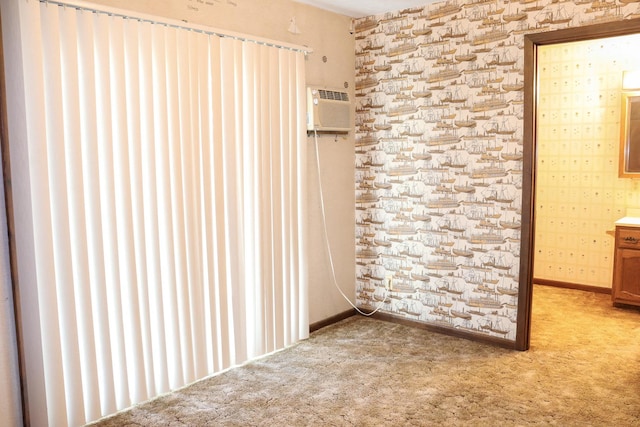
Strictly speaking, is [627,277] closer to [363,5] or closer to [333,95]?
[333,95]

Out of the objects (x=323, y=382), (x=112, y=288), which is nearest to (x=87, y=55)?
(x=112, y=288)

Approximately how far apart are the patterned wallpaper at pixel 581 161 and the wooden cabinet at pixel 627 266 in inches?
21.8

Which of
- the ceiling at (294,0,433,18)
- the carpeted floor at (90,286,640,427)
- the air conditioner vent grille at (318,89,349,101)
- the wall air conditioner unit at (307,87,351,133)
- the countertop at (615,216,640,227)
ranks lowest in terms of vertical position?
the carpeted floor at (90,286,640,427)

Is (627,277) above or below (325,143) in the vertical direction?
below

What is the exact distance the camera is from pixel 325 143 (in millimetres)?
4051

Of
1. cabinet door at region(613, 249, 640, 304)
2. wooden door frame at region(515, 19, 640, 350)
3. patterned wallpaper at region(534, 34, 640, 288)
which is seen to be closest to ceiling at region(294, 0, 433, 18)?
wooden door frame at region(515, 19, 640, 350)

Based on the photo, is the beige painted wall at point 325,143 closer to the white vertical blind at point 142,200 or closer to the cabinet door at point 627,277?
the white vertical blind at point 142,200

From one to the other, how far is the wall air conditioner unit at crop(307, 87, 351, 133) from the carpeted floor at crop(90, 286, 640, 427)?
1569 mm

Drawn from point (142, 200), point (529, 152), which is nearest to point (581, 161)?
point (529, 152)

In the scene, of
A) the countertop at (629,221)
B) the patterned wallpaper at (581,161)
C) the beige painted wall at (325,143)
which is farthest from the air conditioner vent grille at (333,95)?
the countertop at (629,221)

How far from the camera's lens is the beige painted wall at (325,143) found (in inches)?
137

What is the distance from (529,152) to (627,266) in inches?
73.0

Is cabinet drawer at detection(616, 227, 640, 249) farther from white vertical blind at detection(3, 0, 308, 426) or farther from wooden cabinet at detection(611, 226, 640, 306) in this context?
white vertical blind at detection(3, 0, 308, 426)

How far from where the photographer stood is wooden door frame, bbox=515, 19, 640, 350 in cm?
326
